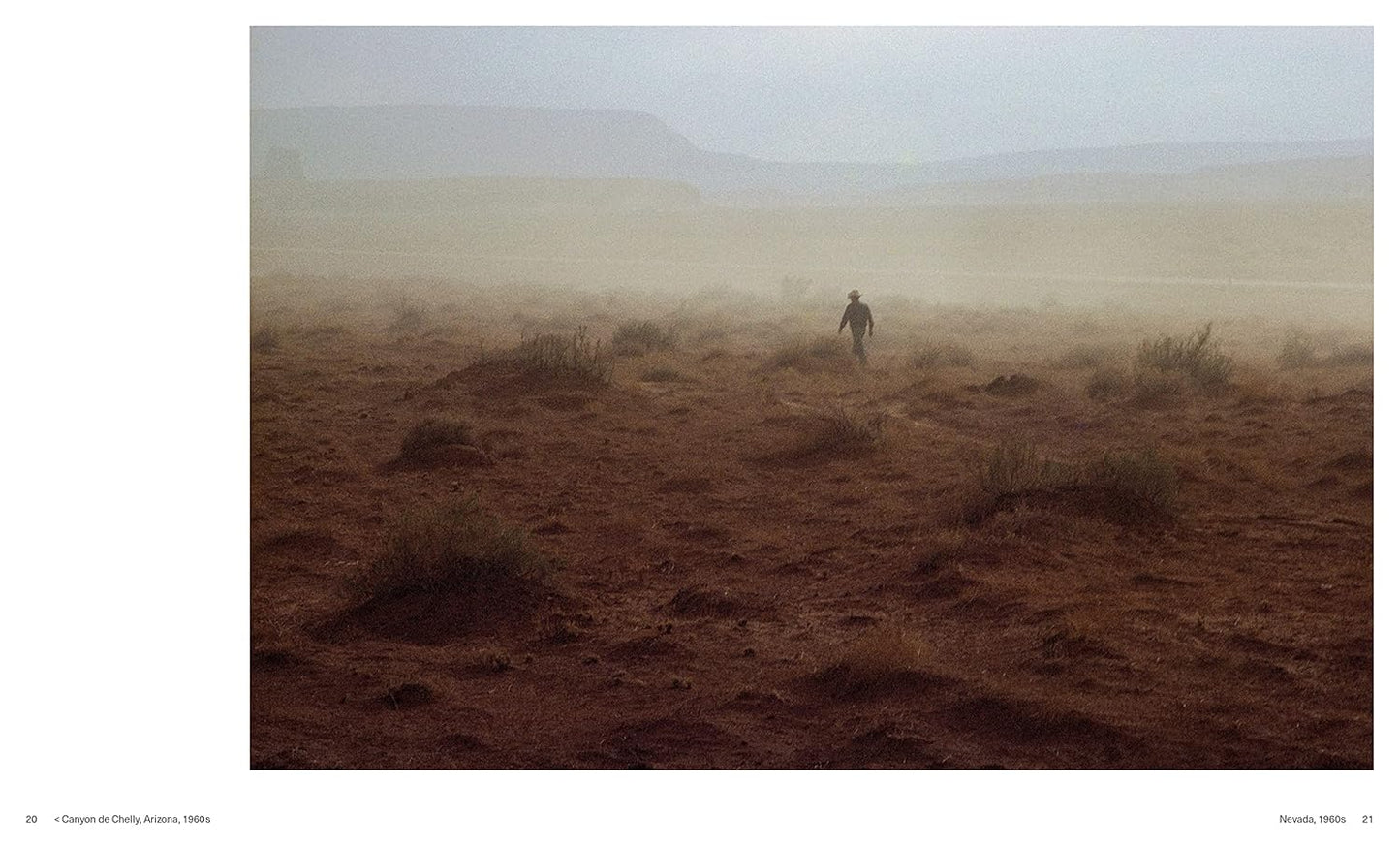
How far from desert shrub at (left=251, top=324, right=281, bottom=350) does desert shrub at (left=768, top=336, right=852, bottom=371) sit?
8.34 meters

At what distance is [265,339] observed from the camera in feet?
65.1

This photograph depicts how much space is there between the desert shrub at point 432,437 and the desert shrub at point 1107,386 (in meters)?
8.12

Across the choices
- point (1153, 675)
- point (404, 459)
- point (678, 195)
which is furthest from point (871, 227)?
point (1153, 675)

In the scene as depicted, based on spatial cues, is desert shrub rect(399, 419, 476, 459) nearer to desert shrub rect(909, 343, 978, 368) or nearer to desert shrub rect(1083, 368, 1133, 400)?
desert shrub rect(1083, 368, 1133, 400)

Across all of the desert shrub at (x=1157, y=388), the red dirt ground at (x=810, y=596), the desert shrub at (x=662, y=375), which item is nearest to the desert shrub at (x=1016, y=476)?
the red dirt ground at (x=810, y=596)

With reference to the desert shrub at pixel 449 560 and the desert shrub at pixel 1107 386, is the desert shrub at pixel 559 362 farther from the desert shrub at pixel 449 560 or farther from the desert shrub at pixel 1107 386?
the desert shrub at pixel 449 560

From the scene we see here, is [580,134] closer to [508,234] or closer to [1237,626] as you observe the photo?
[508,234]

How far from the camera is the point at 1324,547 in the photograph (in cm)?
818

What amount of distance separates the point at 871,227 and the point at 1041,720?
72560 mm

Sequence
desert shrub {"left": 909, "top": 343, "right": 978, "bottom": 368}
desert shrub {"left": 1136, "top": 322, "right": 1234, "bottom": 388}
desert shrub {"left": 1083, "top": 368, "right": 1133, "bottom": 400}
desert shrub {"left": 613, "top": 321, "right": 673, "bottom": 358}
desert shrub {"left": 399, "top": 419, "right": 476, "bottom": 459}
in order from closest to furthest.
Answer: desert shrub {"left": 399, "top": 419, "right": 476, "bottom": 459}
desert shrub {"left": 1083, "top": 368, "right": 1133, "bottom": 400}
desert shrub {"left": 1136, "top": 322, "right": 1234, "bottom": 388}
desert shrub {"left": 909, "top": 343, "right": 978, "bottom": 368}
desert shrub {"left": 613, "top": 321, "right": 673, "bottom": 358}

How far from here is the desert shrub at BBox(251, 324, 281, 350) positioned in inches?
768

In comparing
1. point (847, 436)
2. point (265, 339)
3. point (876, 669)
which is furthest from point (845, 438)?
point (265, 339)

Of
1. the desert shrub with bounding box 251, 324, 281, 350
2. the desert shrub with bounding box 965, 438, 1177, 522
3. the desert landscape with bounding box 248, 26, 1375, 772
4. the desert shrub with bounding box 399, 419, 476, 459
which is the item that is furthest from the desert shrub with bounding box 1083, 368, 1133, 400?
the desert shrub with bounding box 251, 324, 281, 350

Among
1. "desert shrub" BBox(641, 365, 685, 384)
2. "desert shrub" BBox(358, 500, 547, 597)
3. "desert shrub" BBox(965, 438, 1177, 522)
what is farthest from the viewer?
"desert shrub" BBox(641, 365, 685, 384)
